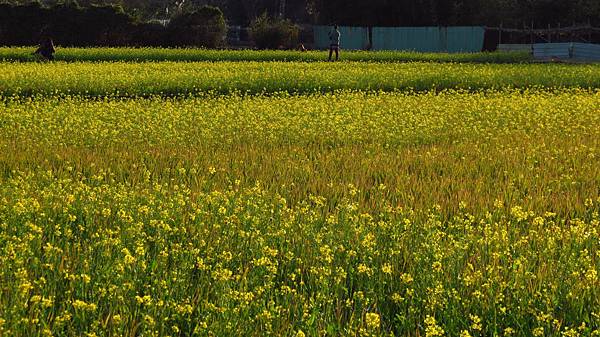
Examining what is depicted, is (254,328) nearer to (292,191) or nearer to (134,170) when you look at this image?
(292,191)

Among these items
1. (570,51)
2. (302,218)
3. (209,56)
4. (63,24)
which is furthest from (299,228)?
(570,51)

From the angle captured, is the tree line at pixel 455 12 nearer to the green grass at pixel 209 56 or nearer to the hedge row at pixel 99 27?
the hedge row at pixel 99 27

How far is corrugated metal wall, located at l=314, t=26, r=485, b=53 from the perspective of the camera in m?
49.5

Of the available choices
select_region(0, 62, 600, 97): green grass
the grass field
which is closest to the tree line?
select_region(0, 62, 600, 97): green grass

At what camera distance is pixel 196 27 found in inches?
1737

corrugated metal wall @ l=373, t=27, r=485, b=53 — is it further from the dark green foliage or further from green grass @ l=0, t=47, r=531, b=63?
the dark green foliage

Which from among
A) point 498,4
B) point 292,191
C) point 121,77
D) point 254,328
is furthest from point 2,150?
point 498,4

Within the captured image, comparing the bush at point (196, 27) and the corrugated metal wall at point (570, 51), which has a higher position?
the bush at point (196, 27)

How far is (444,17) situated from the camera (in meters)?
52.2

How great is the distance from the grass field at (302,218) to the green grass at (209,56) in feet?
48.4

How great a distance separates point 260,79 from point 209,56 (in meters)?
11.7

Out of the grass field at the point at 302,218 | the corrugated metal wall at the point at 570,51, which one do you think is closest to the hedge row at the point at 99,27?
the corrugated metal wall at the point at 570,51

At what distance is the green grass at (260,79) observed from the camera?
21.1 metres

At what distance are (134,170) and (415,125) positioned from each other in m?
6.21
